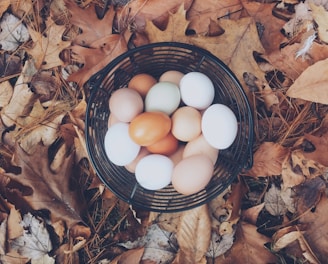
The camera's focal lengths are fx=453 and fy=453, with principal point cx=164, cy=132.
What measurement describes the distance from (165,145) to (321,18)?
1.80ft

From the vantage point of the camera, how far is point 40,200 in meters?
1.27

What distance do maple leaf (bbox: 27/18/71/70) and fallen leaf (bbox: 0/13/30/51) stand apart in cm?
4

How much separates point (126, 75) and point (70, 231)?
481 millimetres

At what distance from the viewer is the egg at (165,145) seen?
120 cm

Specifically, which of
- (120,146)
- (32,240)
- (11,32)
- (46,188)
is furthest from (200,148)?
(11,32)

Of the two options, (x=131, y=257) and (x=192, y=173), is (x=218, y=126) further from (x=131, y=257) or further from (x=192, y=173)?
(x=131, y=257)

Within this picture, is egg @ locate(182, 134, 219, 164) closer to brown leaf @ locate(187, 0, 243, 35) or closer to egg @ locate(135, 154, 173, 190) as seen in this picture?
egg @ locate(135, 154, 173, 190)

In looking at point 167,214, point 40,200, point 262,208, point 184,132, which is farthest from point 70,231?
point 262,208

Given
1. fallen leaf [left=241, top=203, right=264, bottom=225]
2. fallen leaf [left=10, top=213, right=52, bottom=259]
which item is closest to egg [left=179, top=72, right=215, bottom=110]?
fallen leaf [left=241, top=203, right=264, bottom=225]

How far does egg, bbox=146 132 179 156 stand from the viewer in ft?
3.93

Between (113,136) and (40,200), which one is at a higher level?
(113,136)

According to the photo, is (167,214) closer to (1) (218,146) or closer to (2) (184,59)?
(1) (218,146)

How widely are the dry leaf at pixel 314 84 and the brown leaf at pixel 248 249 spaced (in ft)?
1.28

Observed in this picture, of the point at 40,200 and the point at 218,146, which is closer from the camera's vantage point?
the point at 218,146
